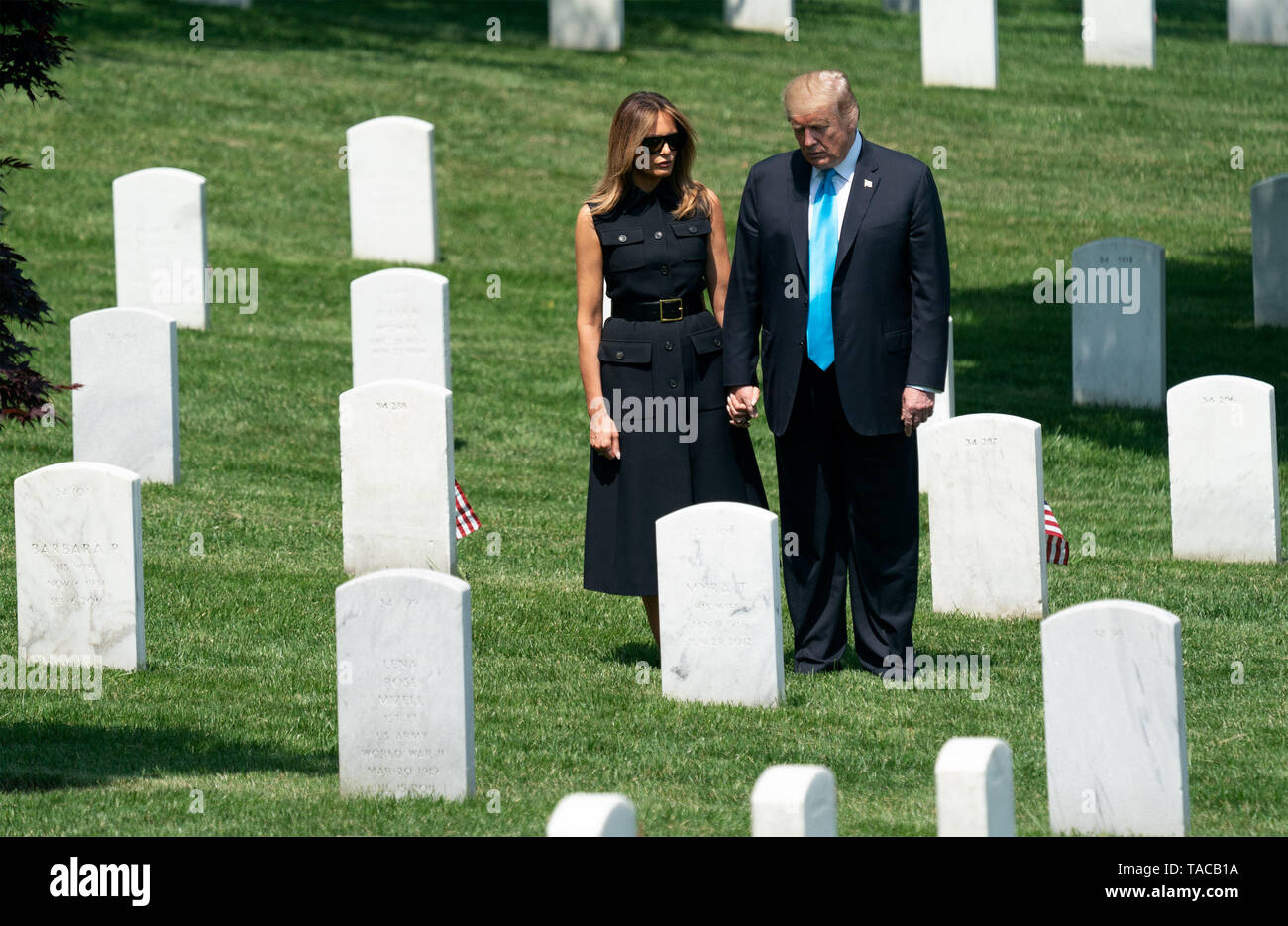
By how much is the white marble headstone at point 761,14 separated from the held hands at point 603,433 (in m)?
18.3

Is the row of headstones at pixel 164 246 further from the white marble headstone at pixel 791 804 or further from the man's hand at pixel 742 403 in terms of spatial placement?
the white marble headstone at pixel 791 804

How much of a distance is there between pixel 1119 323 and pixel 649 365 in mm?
6865

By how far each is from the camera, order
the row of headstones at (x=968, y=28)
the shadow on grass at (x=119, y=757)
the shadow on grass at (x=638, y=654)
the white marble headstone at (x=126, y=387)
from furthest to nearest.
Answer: the row of headstones at (x=968, y=28)
the white marble headstone at (x=126, y=387)
the shadow on grass at (x=638, y=654)
the shadow on grass at (x=119, y=757)

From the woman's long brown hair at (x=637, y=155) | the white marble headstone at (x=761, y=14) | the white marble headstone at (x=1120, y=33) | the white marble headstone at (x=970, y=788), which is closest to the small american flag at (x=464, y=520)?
the woman's long brown hair at (x=637, y=155)

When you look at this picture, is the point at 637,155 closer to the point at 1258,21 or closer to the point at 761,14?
the point at 761,14

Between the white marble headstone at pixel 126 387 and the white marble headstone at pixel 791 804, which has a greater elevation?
the white marble headstone at pixel 126 387

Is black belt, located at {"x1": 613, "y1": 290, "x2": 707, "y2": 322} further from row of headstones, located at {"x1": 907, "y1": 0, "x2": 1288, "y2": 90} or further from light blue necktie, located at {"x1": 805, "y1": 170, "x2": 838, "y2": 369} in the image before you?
row of headstones, located at {"x1": 907, "y1": 0, "x2": 1288, "y2": 90}

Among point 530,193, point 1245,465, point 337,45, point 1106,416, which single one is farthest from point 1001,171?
point 1245,465

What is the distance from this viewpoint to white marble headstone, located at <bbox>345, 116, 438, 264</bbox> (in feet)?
54.3

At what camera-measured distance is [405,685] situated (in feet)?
20.0

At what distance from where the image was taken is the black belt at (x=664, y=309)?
7582mm

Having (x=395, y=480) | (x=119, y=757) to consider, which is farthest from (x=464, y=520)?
(x=119, y=757)

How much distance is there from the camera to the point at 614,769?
6.55 m
